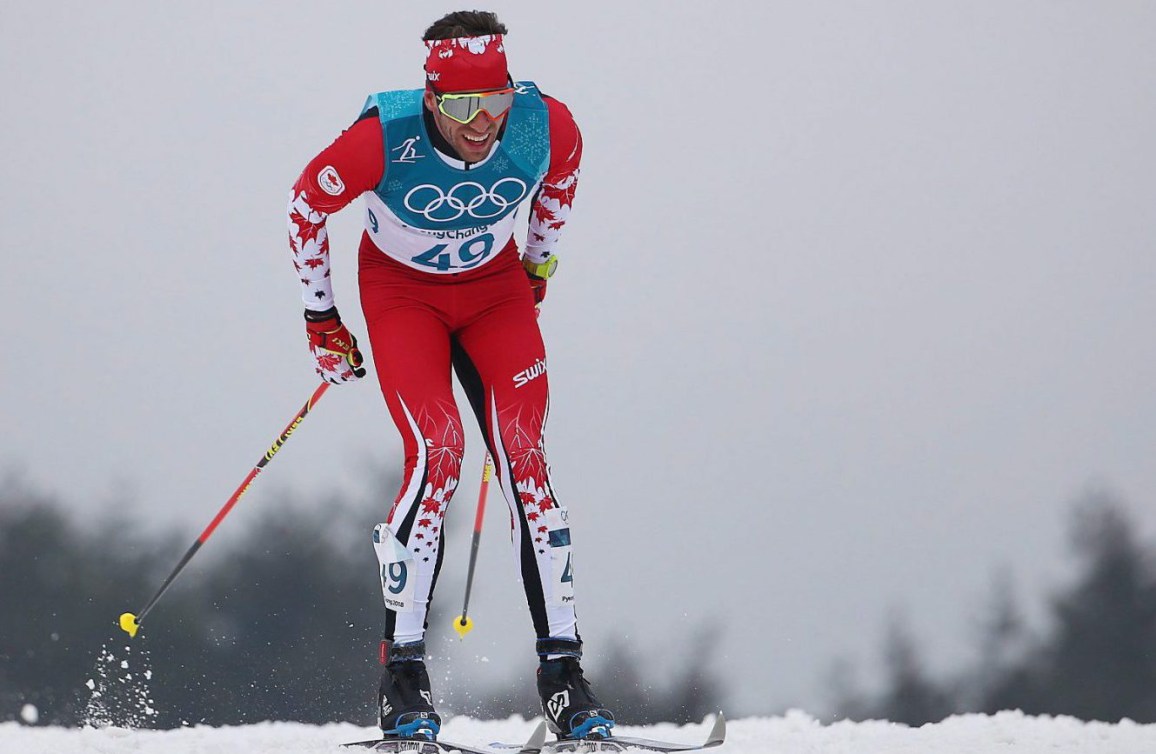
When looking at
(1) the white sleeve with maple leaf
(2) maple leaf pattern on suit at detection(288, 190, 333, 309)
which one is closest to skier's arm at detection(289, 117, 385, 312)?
(2) maple leaf pattern on suit at detection(288, 190, 333, 309)

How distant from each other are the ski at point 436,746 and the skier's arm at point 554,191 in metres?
1.86

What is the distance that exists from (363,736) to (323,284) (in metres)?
1.90

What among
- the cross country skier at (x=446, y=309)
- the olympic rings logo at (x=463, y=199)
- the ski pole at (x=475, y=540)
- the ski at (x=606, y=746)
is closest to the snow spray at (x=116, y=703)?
the ski pole at (x=475, y=540)

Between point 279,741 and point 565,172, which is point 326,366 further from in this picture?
point 279,741

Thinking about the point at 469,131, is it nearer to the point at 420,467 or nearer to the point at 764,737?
the point at 420,467

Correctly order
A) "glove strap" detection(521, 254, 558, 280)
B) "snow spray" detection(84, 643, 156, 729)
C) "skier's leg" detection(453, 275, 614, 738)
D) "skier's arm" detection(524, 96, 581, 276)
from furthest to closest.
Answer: "snow spray" detection(84, 643, 156, 729), "glove strap" detection(521, 254, 558, 280), "skier's arm" detection(524, 96, 581, 276), "skier's leg" detection(453, 275, 614, 738)

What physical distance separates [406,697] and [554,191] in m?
1.92

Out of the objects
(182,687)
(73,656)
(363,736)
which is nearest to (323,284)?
(363,736)

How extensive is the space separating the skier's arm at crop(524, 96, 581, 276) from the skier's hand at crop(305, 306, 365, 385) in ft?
2.58

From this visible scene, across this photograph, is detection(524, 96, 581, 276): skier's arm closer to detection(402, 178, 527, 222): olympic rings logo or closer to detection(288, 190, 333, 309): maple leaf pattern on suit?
detection(402, 178, 527, 222): olympic rings logo

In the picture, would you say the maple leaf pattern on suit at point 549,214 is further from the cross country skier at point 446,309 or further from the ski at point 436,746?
the ski at point 436,746

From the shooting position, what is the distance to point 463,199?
16.0 ft

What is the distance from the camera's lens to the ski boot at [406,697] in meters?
4.54

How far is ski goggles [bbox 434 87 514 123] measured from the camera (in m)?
4.65
